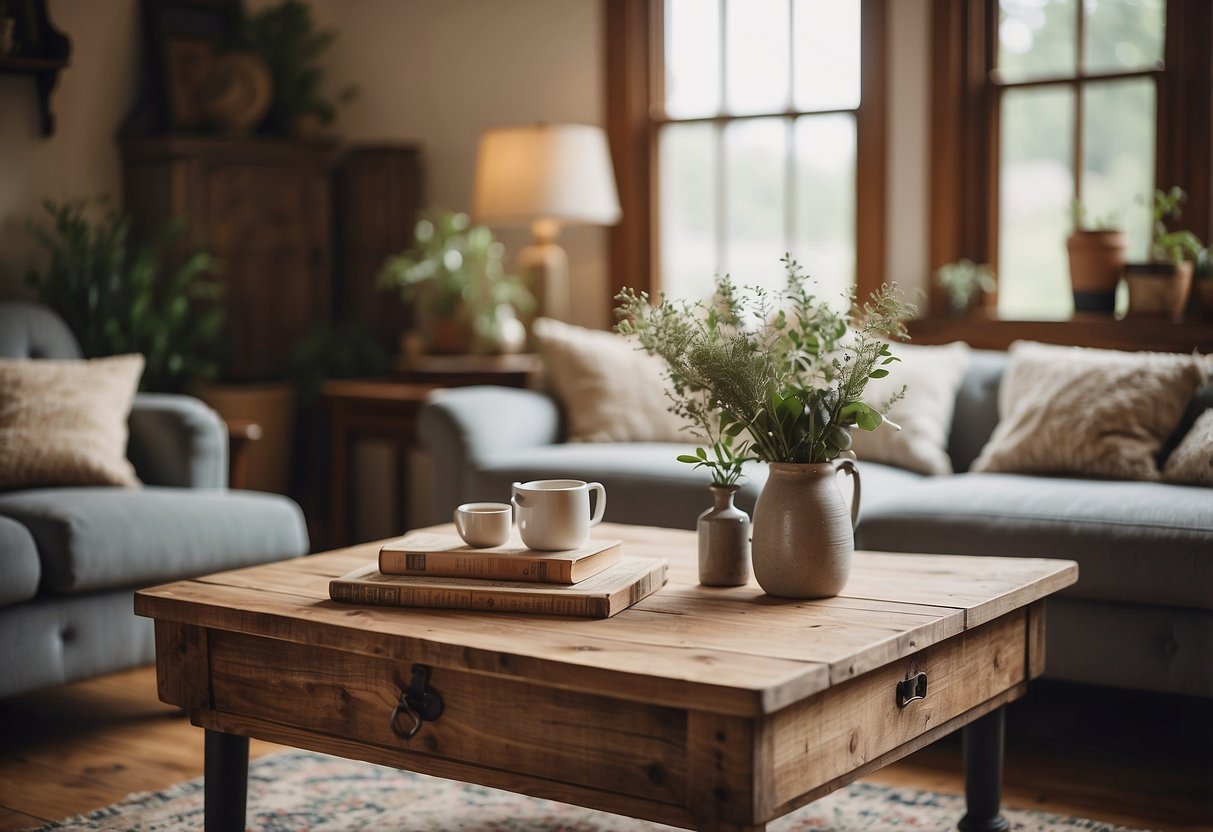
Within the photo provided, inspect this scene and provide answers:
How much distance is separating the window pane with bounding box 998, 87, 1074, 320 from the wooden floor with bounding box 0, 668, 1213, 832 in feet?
4.33

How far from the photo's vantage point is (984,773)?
7.64ft

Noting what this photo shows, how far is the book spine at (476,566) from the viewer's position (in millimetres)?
2014

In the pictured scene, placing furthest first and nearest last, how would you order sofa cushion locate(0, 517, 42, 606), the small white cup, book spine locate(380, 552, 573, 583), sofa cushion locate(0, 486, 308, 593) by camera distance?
sofa cushion locate(0, 486, 308, 593) < sofa cushion locate(0, 517, 42, 606) < the small white cup < book spine locate(380, 552, 573, 583)

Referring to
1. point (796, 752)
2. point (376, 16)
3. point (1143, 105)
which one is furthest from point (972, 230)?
point (796, 752)

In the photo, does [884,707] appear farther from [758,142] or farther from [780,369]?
[758,142]

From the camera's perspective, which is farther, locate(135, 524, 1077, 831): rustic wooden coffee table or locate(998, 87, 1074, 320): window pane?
locate(998, 87, 1074, 320): window pane

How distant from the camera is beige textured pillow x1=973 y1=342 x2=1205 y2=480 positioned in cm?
320

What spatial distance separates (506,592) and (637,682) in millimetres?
385

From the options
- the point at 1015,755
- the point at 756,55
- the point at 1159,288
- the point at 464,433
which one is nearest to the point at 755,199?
the point at 756,55

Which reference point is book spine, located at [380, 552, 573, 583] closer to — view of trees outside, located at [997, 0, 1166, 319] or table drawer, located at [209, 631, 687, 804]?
table drawer, located at [209, 631, 687, 804]

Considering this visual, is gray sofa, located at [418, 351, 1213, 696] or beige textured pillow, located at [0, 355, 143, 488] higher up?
beige textured pillow, located at [0, 355, 143, 488]

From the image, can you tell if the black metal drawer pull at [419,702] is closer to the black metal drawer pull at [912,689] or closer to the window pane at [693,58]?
the black metal drawer pull at [912,689]

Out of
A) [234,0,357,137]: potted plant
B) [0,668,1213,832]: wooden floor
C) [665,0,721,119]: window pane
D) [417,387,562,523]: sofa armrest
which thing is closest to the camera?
[0,668,1213,832]: wooden floor

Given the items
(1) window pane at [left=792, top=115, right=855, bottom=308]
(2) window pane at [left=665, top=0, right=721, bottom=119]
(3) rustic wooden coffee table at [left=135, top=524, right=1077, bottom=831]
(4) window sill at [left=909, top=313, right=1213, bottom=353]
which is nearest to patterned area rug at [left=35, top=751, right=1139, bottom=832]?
(3) rustic wooden coffee table at [left=135, top=524, right=1077, bottom=831]
